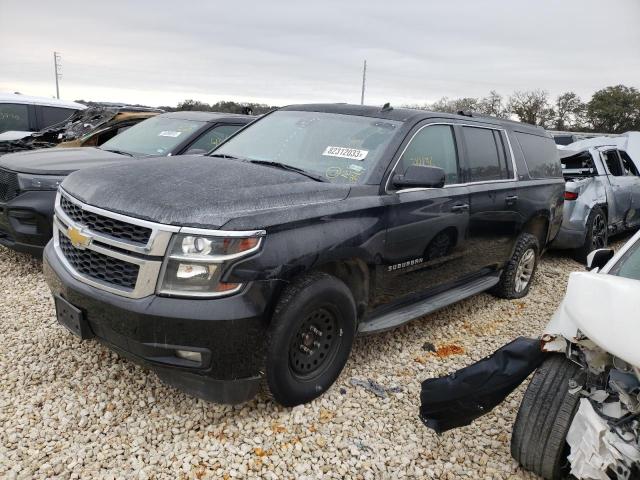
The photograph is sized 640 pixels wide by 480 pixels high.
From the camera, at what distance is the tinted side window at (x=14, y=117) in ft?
28.7

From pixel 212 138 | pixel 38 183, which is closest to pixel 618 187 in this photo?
pixel 212 138

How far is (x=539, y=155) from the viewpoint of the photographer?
219 inches

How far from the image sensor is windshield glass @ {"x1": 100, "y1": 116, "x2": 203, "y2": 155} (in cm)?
588

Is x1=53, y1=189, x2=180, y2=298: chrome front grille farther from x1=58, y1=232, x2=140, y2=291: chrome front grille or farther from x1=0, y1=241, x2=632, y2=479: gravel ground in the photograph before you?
x1=0, y1=241, x2=632, y2=479: gravel ground

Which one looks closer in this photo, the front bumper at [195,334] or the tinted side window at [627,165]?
the front bumper at [195,334]

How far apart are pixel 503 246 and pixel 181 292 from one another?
343 centimetres

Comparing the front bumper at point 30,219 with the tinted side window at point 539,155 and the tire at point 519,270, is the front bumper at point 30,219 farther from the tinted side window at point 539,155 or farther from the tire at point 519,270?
the tinted side window at point 539,155

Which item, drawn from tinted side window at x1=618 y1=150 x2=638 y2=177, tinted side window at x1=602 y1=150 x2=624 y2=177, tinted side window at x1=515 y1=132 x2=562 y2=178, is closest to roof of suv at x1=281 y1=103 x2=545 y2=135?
tinted side window at x1=515 y1=132 x2=562 y2=178

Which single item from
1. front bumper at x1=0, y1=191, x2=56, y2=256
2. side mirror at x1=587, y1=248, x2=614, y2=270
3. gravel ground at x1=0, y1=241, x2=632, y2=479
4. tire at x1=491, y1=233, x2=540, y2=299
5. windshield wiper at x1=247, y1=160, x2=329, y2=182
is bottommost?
gravel ground at x1=0, y1=241, x2=632, y2=479

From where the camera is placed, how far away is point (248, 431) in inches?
115

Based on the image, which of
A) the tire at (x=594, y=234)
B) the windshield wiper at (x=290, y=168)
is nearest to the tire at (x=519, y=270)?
the tire at (x=594, y=234)

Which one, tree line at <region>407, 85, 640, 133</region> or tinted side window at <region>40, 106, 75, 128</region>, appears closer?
tinted side window at <region>40, 106, 75, 128</region>

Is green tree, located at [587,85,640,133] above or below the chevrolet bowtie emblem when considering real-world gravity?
above

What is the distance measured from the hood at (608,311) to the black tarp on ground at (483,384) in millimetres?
373
